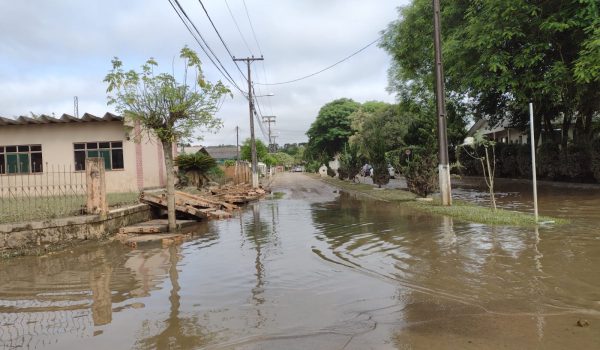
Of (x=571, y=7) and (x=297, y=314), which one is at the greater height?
(x=571, y=7)

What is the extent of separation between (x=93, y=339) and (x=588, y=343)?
448 centimetres

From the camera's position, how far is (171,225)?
12.1 m

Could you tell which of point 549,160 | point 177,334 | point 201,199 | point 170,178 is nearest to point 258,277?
point 177,334

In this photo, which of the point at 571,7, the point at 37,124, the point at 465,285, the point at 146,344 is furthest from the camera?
the point at 37,124

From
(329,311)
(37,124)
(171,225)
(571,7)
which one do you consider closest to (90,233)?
(171,225)

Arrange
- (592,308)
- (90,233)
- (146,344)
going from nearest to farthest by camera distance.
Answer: (146,344) < (592,308) < (90,233)

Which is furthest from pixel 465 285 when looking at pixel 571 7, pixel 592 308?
pixel 571 7

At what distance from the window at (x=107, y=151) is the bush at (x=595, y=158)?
69.1ft

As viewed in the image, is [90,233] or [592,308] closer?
[592,308]

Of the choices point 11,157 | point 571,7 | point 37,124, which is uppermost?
point 571,7

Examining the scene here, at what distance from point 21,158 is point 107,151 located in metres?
4.30

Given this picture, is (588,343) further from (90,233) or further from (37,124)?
(37,124)

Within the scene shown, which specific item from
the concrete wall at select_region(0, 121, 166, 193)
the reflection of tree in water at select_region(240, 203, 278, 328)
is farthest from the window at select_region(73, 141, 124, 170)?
the reflection of tree in water at select_region(240, 203, 278, 328)

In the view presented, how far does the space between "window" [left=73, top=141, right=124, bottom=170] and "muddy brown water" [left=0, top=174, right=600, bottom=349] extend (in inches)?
528
